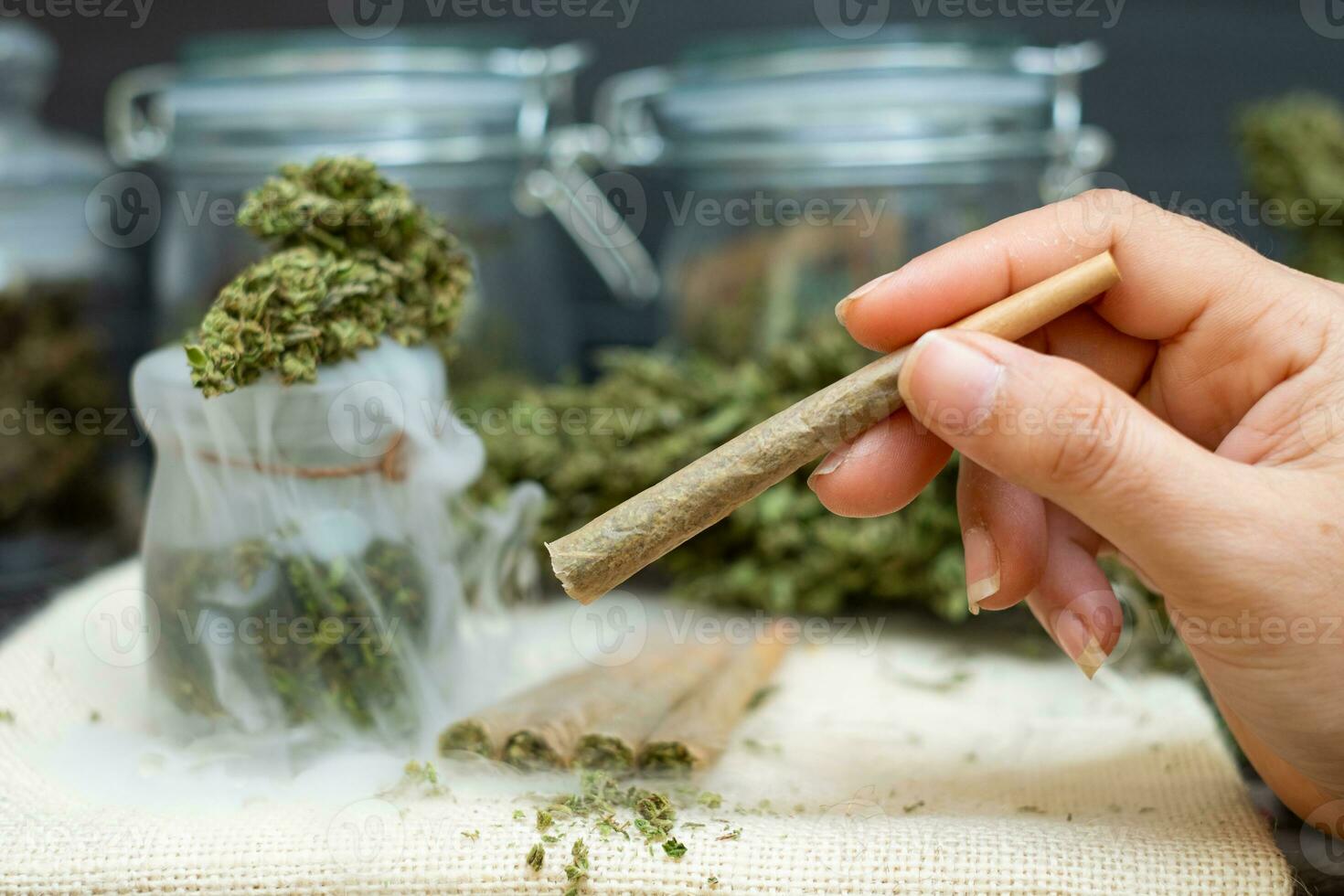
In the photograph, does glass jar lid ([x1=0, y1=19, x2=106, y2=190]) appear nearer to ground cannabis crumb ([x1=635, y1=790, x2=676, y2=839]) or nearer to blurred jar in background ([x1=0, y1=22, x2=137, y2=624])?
blurred jar in background ([x1=0, y1=22, x2=137, y2=624])

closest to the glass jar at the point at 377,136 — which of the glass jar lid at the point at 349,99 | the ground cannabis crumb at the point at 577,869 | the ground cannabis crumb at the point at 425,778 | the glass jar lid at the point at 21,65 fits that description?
the glass jar lid at the point at 349,99

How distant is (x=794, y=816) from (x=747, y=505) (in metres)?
0.47

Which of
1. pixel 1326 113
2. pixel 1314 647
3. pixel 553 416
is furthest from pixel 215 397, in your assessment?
pixel 1326 113

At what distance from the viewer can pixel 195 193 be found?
4.56 ft

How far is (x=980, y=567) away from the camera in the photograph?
2.75ft

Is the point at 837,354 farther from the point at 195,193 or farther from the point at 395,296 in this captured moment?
the point at 195,193

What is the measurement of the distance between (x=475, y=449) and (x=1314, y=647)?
635mm

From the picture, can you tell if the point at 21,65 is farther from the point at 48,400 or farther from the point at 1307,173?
the point at 1307,173

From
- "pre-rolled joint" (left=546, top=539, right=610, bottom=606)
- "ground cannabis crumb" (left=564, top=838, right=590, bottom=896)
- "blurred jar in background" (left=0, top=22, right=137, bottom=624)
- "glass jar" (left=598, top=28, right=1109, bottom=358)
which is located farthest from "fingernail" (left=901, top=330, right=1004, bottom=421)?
"blurred jar in background" (left=0, top=22, right=137, bottom=624)

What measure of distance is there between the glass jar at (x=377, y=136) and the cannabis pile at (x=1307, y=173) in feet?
2.93

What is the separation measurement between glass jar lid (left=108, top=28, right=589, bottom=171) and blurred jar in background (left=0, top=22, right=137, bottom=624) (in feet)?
0.53

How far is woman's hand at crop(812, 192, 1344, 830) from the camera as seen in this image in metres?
0.67

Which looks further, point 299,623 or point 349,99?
point 349,99

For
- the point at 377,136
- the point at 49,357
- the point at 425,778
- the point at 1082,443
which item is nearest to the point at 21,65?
the point at 49,357
